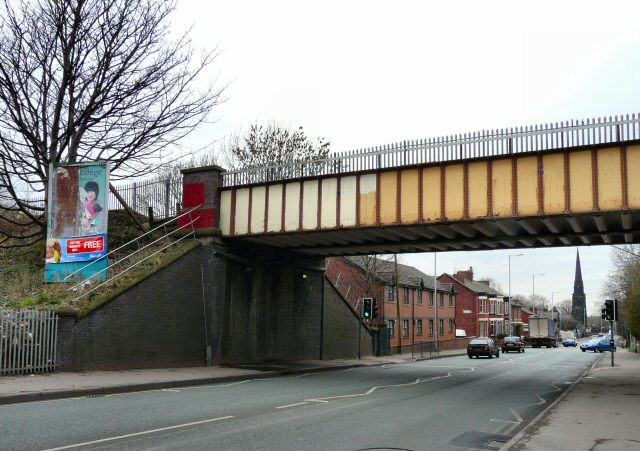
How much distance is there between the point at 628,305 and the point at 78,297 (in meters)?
38.2

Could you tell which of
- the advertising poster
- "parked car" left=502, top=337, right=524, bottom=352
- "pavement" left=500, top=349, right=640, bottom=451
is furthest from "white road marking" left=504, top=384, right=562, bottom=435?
"parked car" left=502, top=337, right=524, bottom=352

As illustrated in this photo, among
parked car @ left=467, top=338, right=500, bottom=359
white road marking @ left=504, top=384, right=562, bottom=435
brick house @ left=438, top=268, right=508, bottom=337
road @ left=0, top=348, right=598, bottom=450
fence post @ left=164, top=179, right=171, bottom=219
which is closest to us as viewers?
road @ left=0, top=348, right=598, bottom=450

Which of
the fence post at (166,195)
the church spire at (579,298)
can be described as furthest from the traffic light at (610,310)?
the church spire at (579,298)

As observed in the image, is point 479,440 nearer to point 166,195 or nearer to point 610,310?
point 166,195

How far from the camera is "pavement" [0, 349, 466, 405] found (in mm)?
12836

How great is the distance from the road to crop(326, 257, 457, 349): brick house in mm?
28886

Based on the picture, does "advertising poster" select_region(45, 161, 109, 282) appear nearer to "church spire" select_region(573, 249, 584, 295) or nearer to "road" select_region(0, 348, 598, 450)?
"road" select_region(0, 348, 598, 450)

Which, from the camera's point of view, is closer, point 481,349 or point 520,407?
point 520,407

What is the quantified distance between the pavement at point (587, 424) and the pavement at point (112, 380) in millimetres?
9510

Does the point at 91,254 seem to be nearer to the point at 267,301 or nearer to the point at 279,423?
the point at 267,301

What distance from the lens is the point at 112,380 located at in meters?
15.6

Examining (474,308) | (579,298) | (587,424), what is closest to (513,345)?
(474,308)

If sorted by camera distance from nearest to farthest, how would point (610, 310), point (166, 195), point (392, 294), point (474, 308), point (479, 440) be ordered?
point (479, 440) → point (166, 195) → point (610, 310) → point (392, 294) → point (474, 308)

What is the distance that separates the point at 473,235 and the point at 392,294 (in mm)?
30255
